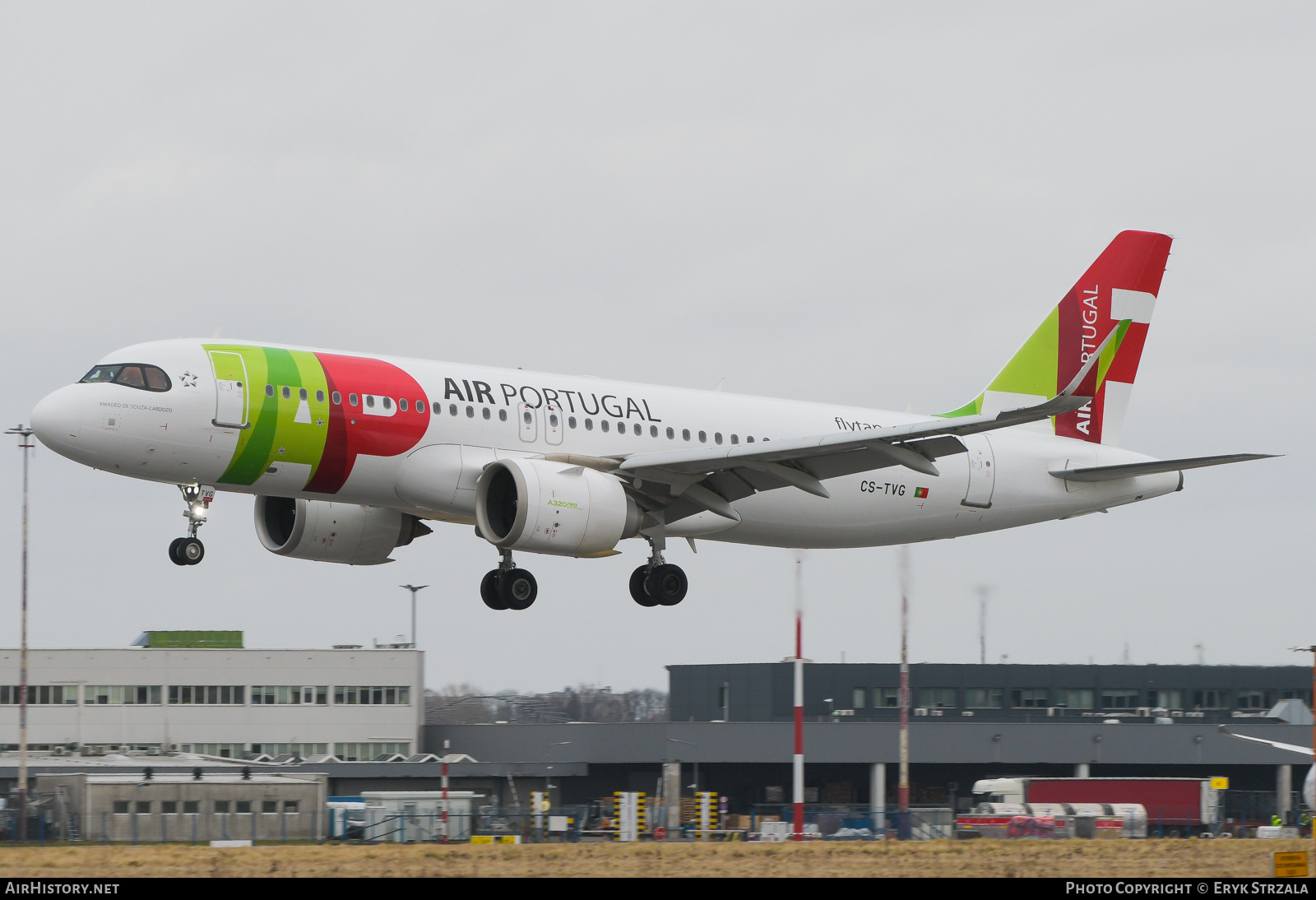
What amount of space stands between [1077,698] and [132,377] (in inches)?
2711

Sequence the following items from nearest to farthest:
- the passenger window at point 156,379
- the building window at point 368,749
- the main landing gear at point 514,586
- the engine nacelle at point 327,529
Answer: the passenger window at point 156,379 < the main landing gear at point 514,586 < the engine nacelle at point 327,529 < the building window at point 368,749

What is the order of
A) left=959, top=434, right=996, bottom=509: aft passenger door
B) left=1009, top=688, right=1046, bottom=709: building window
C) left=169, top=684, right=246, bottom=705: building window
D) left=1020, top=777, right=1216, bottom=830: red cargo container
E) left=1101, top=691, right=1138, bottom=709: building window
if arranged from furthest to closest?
left=1101, top=691, right=1138, bottom=709: building window < left=1009, top=688, right=1046, bottom=709: building window < left=169, top=684, right=246, bottom=705: building window < left=1020, top=777, right=1216, bottom=830: red cargo container < left=959, top=434, right=996, bottom=509: aft passenger door

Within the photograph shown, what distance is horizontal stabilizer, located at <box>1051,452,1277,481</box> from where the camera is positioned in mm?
39406

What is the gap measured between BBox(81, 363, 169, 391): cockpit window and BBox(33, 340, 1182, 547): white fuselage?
0.15 metres

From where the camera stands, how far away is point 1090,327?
46938 millimetres

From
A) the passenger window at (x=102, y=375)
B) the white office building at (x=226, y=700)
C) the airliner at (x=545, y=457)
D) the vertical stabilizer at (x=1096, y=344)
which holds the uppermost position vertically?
the vertical stabilizer at (x=1096, y=344)

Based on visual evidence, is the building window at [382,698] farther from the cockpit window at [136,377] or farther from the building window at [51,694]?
the cockpit window at [136,377]

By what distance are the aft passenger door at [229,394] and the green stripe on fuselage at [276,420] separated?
0.47 ft

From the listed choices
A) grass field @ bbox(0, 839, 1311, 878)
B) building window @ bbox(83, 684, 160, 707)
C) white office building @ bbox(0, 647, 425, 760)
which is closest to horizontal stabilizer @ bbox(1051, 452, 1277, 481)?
grass field @ bbox(0, 839, 1311, 878)

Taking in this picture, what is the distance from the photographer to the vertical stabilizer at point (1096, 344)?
45875 mm

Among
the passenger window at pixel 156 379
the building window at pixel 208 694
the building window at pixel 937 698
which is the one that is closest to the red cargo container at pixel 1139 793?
the building window at pixel 937 698

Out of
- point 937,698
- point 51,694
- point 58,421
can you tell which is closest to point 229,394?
point 58,421

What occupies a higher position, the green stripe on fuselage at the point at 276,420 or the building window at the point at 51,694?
the green stripe on fuselage at the point at 276,420

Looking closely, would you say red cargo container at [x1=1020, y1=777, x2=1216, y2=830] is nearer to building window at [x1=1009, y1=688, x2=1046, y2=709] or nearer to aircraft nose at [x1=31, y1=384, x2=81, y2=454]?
building window at [x1=1009, y1=688, x2=1046, y2=709]
